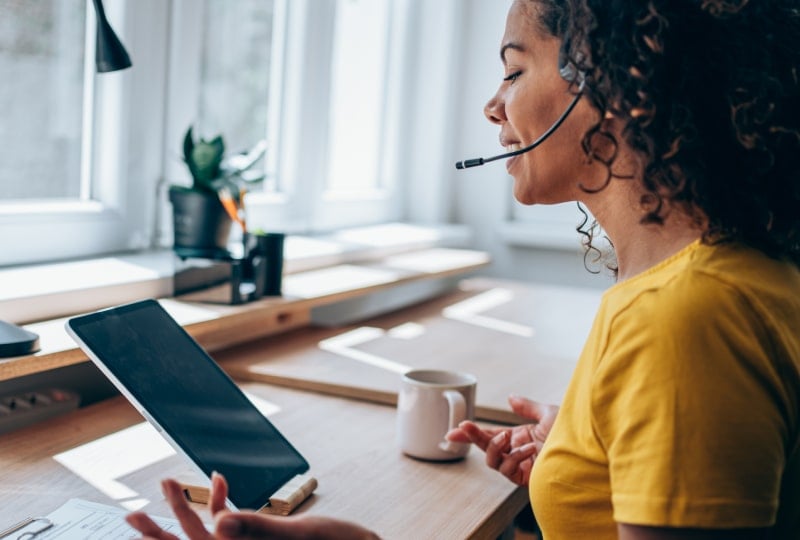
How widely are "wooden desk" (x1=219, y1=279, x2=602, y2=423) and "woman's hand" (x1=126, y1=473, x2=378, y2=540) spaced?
0.63 m

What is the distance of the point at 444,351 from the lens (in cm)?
169

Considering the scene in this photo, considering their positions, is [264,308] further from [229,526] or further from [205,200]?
[229,526]

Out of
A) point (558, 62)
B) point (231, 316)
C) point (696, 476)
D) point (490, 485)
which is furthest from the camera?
point (231, 316)

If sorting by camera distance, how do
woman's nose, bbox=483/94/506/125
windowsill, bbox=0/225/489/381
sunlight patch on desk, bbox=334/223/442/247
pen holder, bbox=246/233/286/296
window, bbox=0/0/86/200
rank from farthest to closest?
sunlight patch on desk, bbox=334/223/442/247 → pen holder, bbox=246/233/286/296 → window, bbox=0/0/86/200 → windowsill, bbox=0/225/489/381 → woman's nose, bbox=483/94/506/125

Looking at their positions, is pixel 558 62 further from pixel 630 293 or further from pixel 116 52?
pixel 116 52

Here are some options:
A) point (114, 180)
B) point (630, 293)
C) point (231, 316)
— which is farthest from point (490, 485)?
point (114, 180)

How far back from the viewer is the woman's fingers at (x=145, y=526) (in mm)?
703

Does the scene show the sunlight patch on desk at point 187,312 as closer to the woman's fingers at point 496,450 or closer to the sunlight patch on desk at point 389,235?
the woman's fingers at point 496,450

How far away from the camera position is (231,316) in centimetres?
145

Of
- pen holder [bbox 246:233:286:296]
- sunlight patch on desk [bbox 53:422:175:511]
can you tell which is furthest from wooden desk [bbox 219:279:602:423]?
sunlight patch on desk [bbox 53:422:175:511]

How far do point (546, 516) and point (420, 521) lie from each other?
184mm

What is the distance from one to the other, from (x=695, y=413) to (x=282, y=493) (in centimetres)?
47

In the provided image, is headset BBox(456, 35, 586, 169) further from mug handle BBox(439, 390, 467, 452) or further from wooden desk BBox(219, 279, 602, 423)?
wooden desk BBox(219, 279, 602, 423)

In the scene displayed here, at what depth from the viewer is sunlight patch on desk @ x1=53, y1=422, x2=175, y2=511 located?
95 centimetres
